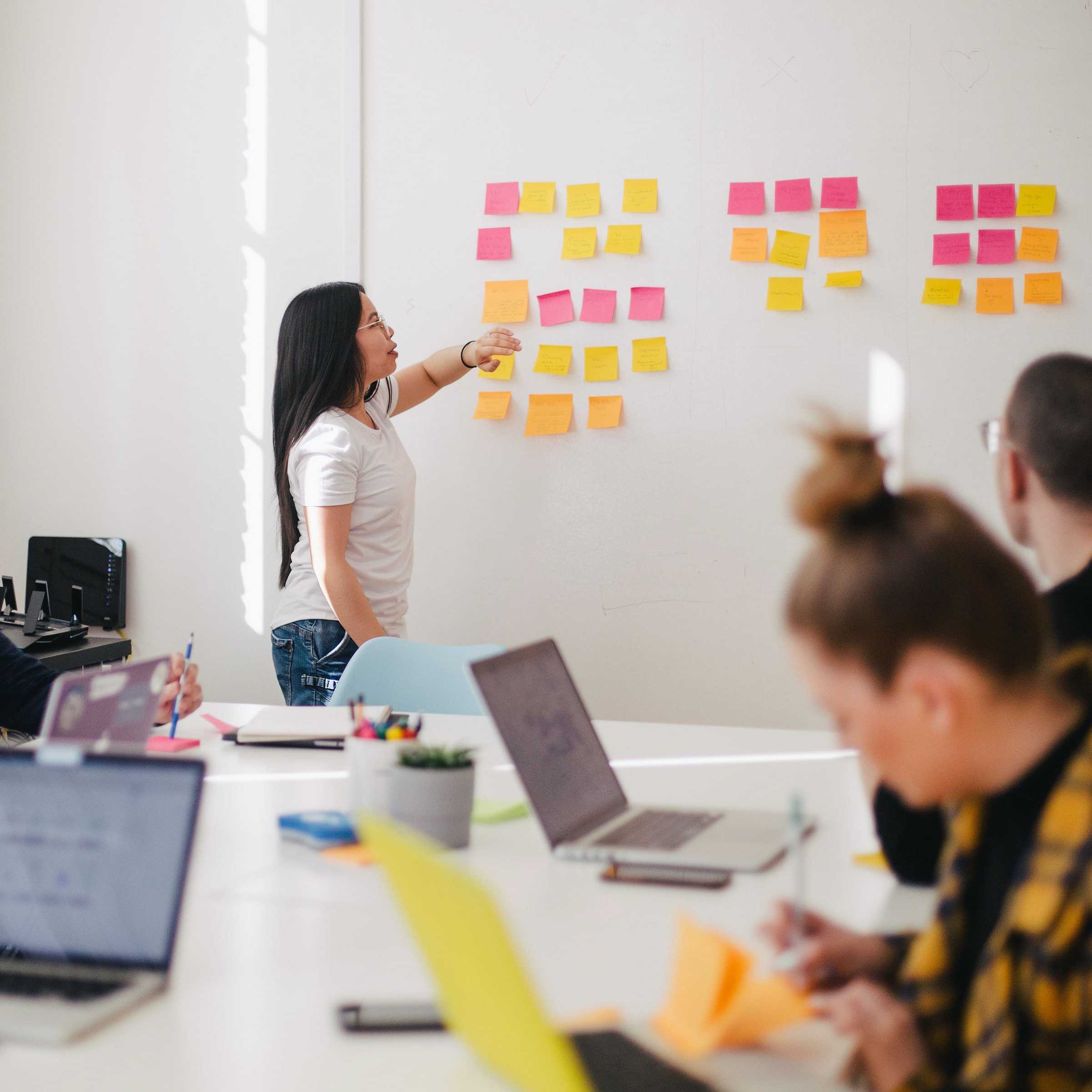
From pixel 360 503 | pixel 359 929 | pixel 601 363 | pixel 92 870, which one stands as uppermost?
pixel 601 363

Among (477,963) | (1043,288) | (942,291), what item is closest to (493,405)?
(942,291)

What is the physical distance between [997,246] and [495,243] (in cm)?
130

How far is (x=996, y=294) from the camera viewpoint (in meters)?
2.99

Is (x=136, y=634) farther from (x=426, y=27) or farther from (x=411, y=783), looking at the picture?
(x=411, y=783)

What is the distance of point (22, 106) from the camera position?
3500 mm

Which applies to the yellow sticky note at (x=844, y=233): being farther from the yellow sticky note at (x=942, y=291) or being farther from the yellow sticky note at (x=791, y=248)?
the yellow sticky note at (x=942, y=291)

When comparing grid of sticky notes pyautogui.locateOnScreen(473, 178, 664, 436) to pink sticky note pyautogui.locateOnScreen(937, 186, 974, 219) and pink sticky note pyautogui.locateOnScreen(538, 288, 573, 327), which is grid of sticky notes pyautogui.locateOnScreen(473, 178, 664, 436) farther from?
pink sticky note pyautogui.locateOnScreen(937, 186, 974, 219)

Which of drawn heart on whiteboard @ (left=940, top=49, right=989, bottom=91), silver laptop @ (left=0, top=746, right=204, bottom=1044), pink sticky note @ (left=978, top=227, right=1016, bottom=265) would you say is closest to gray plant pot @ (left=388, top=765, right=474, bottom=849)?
silver laptop @ (left=0, top=746, right=204, bottom=1044)

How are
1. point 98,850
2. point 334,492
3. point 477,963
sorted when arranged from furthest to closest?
point 334,492
point 98,850
point 477,963

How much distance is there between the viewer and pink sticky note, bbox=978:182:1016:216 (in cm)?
297

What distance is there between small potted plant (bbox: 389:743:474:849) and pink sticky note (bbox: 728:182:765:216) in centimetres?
209

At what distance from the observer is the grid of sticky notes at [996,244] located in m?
2.97

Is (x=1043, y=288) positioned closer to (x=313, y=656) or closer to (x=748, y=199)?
(x=748, y=199)

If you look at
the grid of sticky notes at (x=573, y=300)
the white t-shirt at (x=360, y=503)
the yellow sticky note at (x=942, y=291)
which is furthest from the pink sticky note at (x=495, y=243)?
the yellow sticky note at (x=942, y=291)
